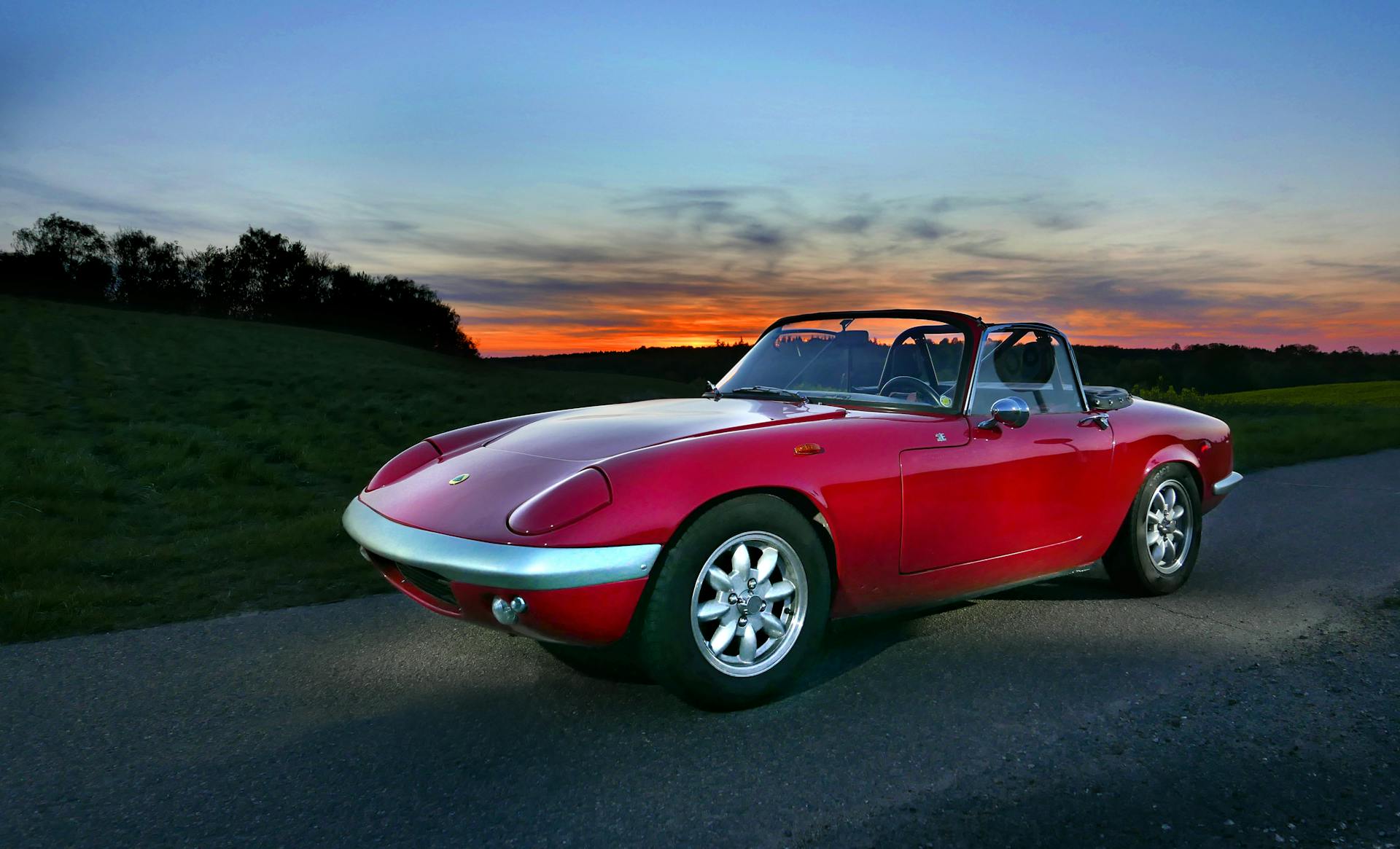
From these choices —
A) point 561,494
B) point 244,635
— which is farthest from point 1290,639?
point 244,635

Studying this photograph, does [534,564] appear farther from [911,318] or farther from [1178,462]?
[1178,462]

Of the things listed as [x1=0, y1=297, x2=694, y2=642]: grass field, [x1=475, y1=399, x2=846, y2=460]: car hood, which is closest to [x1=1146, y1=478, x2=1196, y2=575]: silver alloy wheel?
[x1=475, y1=399, x2=846, y2=460]: car hood

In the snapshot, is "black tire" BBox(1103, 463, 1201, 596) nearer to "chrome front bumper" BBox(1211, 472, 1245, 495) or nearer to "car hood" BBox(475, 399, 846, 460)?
"chrome front bumper" BBox(1211, 472, 1245, 495)

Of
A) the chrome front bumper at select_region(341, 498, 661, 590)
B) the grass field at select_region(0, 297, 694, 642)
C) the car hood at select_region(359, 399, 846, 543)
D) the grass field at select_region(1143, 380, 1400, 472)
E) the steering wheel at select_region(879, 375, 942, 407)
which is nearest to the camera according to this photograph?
the chrome front bumper at select_region(341, 498, 661, 590)

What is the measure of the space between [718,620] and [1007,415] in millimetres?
1741

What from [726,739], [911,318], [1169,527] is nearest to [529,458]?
[726,739]

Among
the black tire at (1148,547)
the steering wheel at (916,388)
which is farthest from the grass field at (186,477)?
the black tire at (1148,547)

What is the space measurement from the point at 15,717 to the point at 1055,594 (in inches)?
183

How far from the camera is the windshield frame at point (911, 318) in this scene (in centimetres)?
434

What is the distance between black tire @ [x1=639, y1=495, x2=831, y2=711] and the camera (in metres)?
3.26

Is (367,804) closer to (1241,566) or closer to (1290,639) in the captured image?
(1290,639)

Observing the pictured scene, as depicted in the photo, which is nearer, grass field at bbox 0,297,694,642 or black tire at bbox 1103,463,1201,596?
black tire at bbox 1103,463,1201,596

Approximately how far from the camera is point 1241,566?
231 inches

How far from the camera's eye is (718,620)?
345 cm
